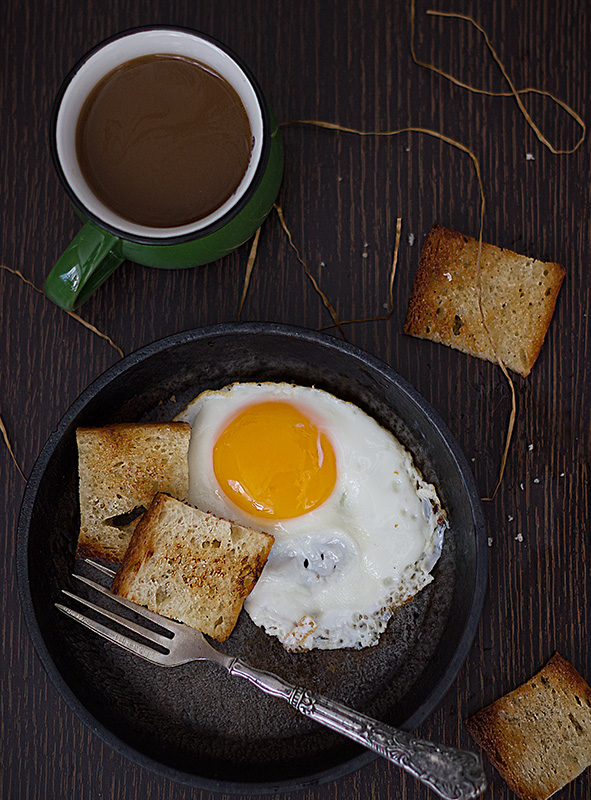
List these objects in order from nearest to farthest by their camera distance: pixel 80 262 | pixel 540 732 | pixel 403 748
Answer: pixel 403 748 < pixel 80 262 < pixel 540 732

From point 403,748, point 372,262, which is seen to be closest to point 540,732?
point 403,748

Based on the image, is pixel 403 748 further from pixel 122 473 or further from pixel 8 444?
pixel 8 444

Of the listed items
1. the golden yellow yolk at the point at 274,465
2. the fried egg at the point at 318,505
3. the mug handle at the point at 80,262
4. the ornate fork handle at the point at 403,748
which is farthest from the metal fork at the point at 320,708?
the mug handle at the point at 80,262

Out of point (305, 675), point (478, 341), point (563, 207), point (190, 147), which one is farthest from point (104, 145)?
point (305, 675)

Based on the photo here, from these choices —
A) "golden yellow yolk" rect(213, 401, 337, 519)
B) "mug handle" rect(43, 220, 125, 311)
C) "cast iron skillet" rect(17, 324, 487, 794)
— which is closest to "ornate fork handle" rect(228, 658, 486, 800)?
"cast iron skillet" rect(17, 324, 487, 794)

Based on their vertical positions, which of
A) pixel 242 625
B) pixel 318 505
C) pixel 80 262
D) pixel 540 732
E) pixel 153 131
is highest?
pixel 153 131

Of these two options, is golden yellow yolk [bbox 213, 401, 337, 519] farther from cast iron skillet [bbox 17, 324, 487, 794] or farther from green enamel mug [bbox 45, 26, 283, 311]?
green enamel mug [bbox 45, 26, 283, 311]
